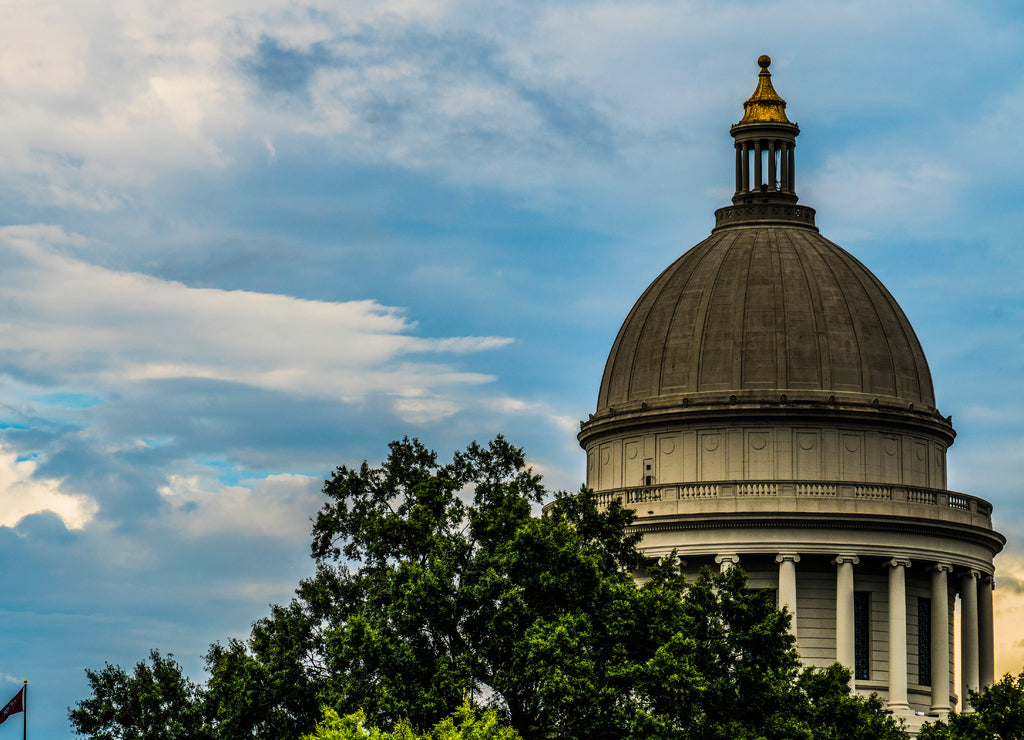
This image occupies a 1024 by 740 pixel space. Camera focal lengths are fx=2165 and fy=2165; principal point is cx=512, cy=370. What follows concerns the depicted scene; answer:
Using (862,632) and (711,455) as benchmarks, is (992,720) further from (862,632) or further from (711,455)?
(711,455)

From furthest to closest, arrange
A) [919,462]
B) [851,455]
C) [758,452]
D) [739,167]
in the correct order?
[739,167], [919,462], [851,455], [758,452]

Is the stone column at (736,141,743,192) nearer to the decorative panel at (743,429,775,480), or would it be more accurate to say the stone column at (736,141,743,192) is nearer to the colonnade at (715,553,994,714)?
the decorative panel at (743,429,775,480)

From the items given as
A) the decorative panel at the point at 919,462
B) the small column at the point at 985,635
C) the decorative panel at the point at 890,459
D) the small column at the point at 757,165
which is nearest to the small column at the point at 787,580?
the decorative panel at the point at 890,459

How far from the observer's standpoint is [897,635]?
8044 cm

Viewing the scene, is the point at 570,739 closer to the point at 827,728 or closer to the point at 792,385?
the point at 827,728

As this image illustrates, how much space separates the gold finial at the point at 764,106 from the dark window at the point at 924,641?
21.8 metres

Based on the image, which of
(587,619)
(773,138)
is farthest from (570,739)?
(773,138)

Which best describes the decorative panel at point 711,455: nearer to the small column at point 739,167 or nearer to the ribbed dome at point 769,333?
the ribbed dome at point 769,333

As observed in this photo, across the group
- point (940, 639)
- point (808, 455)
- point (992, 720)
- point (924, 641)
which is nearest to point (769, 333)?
point (808, 455)

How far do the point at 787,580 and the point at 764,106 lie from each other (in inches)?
896

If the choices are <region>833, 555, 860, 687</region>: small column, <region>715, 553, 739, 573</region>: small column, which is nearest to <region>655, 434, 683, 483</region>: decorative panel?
<region>715, 553, 739, 573</region>: small column

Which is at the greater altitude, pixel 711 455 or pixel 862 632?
pixel 711 455

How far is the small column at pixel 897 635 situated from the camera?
262 ft

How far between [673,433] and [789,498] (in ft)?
20.0
